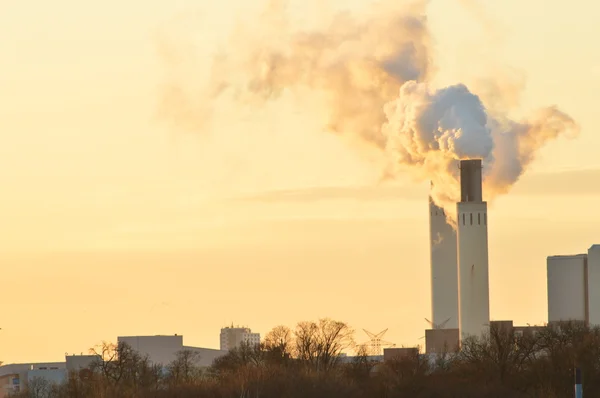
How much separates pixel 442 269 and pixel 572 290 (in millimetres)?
13136

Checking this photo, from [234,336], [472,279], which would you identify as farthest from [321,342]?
[234,336]

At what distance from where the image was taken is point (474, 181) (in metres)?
94.3

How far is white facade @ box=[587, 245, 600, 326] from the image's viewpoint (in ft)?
323

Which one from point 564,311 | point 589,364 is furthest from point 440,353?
point 589,364

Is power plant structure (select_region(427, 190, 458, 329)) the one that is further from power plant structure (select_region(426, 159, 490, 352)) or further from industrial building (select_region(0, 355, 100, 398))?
industrial building (select_region(0, 355, 100, 398))

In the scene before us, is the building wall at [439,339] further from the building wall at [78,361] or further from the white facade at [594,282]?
the building wall at [78,361]

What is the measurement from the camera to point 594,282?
98.8 m

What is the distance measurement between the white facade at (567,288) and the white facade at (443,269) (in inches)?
406

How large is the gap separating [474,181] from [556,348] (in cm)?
2073

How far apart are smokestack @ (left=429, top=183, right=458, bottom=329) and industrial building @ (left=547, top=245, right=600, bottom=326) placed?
10.4 metres

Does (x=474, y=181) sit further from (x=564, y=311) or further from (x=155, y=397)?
(x=155, y=397)

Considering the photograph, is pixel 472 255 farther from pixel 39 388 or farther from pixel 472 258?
pixel 39 388

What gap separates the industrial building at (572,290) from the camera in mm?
99062

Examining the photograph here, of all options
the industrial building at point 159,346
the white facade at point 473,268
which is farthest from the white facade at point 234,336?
the white facade at point 473,268
